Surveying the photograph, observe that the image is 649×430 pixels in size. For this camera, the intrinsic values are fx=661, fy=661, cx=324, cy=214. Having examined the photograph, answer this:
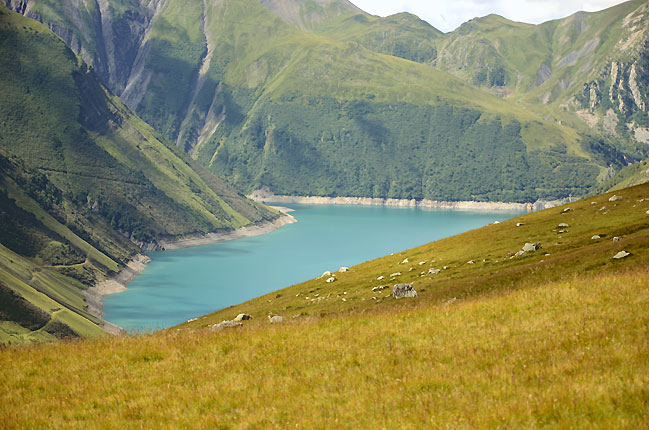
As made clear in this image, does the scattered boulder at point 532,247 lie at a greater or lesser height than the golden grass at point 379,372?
lesser

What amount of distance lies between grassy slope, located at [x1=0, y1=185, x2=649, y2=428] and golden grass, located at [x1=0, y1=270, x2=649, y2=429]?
0.15 feet

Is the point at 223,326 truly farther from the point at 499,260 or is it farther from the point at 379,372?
the point at 499,260

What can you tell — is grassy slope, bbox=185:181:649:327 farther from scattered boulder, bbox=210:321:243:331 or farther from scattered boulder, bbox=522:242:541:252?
scattered boulder, bbox=210:321:243:331

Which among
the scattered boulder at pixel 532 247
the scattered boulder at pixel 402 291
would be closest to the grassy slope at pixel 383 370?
the scattered boulder at pixel 402 291

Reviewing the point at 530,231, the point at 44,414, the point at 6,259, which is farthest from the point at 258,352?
the point at 6,259

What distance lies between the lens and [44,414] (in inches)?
677

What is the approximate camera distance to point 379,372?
18.1 m

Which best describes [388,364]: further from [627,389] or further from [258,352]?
[627,389]

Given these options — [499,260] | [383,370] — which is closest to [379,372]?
[383,370]

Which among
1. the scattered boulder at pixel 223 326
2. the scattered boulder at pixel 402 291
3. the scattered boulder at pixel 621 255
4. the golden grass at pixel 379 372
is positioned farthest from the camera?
the scattered boulder at pixel 402 291

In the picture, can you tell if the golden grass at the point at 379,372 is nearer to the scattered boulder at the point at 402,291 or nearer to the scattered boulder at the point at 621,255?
the scattered boulder at the point at 621,255

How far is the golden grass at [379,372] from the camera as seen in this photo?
15008mm

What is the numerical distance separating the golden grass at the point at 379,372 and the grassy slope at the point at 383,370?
0.05 m

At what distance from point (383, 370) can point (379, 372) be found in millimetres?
126
